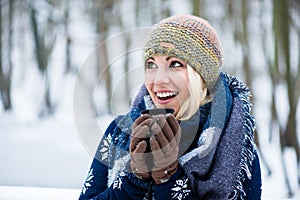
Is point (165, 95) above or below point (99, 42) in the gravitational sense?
below

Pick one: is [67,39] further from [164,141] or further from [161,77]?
[164,141]

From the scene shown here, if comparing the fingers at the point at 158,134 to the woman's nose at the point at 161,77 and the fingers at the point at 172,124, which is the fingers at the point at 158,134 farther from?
the woman's nose at the point at 161,77

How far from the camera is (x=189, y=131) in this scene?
995 millimetres

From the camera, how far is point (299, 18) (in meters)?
4.23

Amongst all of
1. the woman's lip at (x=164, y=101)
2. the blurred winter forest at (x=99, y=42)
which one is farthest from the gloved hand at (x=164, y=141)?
the blurred winter forest at (x=99, y=42)

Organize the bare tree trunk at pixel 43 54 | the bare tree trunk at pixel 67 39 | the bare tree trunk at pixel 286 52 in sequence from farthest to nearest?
the bare tree trunk at pixel 43 54 < the bare tree trunk at pixel 67 39 < the bare tree trunk at pixel 286 52

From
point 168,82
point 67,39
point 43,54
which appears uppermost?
point 67,39

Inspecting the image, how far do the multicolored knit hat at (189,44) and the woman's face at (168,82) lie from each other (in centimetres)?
2

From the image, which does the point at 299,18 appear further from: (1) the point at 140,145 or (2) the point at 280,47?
(1) the point at 140,145

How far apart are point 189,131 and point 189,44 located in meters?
0.19

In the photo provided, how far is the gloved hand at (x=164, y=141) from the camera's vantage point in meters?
0.81

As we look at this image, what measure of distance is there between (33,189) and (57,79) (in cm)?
549

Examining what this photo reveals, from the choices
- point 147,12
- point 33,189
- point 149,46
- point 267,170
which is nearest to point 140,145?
point 149,46

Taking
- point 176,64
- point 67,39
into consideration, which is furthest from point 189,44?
point 67,39
